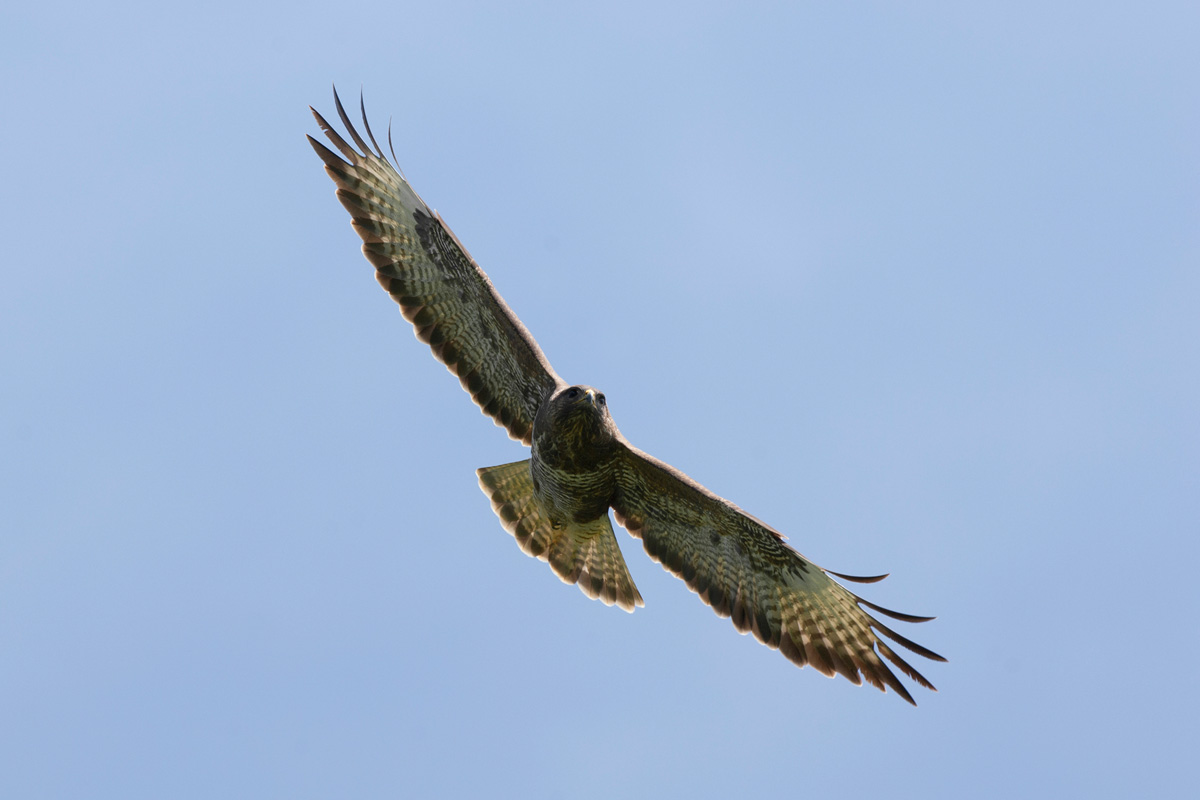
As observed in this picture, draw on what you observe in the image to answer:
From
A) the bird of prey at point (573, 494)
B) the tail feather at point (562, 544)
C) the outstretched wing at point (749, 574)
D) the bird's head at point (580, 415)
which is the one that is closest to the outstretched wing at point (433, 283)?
the bird of prey at point (573, 494)

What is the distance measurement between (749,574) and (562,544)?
163 centimetres

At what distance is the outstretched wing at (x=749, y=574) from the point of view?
9.09m

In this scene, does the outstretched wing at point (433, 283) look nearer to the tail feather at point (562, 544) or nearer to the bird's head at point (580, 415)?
the tail feather at point (562, 544)

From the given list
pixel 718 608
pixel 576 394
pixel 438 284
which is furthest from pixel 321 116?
pixel 718 608

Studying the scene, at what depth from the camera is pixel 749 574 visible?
9.42m

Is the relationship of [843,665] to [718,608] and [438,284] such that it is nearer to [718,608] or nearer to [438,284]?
[718,608]

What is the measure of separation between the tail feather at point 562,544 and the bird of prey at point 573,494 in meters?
0.01

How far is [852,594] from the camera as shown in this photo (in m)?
9.10

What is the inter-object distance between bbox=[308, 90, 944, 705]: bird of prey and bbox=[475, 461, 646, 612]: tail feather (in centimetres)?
1

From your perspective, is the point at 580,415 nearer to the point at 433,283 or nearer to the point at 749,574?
the point at 433,283

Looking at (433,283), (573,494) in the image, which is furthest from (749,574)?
(433,283)

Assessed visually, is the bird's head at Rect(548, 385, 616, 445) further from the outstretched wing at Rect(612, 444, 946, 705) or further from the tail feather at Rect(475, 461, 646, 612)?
the tail feather at Rect(475, 461, 646, 612)

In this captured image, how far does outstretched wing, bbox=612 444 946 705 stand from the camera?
29.8 ft

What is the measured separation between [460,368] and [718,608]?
9.62 ft
